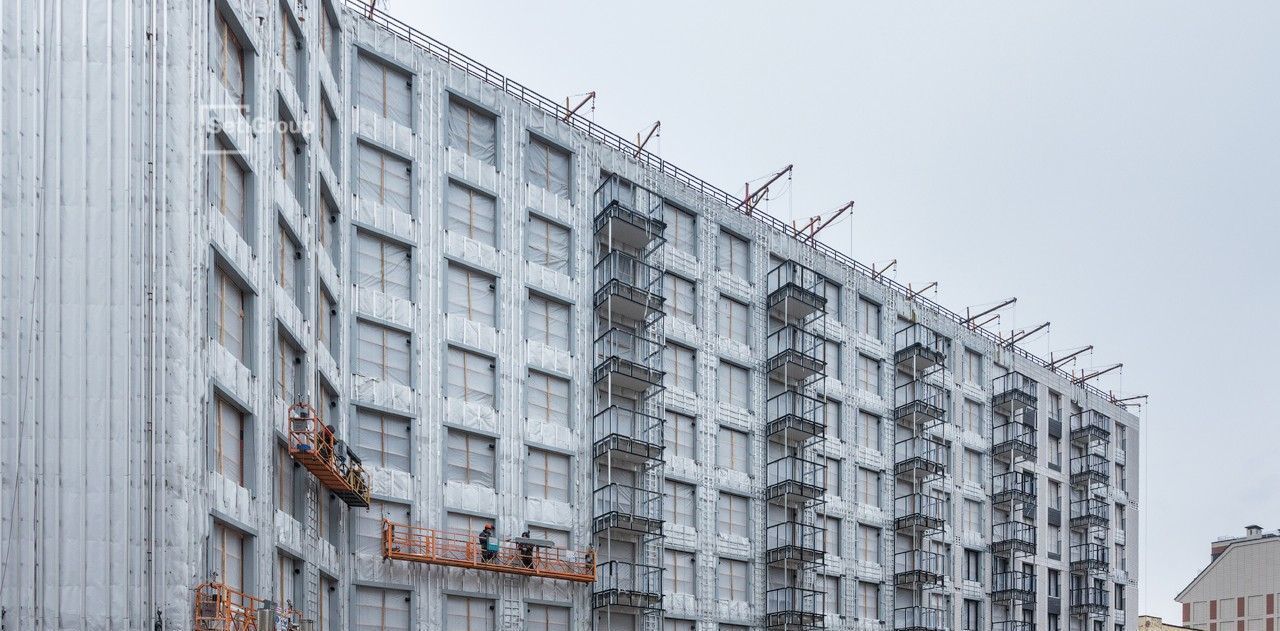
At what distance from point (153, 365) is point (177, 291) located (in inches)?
77.7

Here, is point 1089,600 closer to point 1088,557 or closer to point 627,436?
point 1088,557

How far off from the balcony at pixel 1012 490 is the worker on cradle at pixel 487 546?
43.6 m

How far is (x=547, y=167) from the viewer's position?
202ft

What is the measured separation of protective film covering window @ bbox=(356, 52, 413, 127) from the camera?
178 feet

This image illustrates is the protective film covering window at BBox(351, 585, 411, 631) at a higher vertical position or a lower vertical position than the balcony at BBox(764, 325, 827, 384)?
lower

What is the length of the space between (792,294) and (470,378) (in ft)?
71.2

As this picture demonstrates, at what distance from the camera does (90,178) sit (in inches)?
1219

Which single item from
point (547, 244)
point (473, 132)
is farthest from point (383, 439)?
point (473, 132)

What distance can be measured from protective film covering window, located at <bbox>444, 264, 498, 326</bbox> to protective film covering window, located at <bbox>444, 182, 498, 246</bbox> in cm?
160

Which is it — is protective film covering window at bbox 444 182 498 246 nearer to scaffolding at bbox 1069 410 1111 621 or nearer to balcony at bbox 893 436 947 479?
balcony at bbox 893 436 947 479

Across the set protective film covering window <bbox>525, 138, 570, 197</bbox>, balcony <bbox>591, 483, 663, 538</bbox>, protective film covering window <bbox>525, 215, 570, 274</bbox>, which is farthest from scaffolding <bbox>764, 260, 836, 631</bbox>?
protective film covering window <bbox>525, 138, 570, 197</bbox>

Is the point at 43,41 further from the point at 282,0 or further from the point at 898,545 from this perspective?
the point at 898,545

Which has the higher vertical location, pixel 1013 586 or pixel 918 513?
pixel 918 513

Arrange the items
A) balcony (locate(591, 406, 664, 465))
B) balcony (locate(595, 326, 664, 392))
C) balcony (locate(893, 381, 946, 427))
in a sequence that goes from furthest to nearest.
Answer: balcony (locate(893, 381, 946, 427))
balcony (locate(595, 326, 664, 392))
balcony (locate(591, 406, 664, 465))
